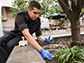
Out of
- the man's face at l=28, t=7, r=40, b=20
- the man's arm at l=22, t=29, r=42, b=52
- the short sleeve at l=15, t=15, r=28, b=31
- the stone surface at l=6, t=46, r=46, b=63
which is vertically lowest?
the stone surface at l=6, t=46, r=46, b=63

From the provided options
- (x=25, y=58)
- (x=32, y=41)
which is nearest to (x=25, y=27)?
(x=32, y=41)

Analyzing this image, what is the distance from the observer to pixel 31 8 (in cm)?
179

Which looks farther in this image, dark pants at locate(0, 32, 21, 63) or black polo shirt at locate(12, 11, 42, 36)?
black polo shirt at locate(12, 11, 42, 36)

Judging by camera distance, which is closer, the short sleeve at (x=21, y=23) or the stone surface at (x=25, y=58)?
the stone surface at (x=25, y=58)

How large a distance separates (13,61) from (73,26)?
7.49 feet

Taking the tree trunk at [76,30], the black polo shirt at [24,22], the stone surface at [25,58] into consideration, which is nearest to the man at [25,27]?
the black polo shirt at [24,22]

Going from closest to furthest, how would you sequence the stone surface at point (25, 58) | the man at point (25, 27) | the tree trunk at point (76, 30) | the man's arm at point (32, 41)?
the stone surface at point (25, 58) < the man's arm at point (32, 41) < the man at point (25, 27) < the tree trunk at point (76, 30)

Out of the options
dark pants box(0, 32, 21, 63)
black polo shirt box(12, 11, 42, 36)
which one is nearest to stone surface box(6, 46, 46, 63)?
dark pants box(0, 32, 21, 63)

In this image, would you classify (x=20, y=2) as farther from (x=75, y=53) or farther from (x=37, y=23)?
(x=75, y=53)

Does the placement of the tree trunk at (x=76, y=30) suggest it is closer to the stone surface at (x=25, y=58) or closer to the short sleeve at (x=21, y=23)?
the short sleeve at (x=21, y=23)

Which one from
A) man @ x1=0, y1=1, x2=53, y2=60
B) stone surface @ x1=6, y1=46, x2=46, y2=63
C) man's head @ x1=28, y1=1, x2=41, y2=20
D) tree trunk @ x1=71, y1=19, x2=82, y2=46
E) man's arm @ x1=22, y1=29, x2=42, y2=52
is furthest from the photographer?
tree trunk @ x1=71, y1=19, x2=82, y2=46

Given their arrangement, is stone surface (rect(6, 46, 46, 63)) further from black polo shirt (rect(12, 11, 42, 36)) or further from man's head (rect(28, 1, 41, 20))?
man's head (rect(28, 1, 41, 20))

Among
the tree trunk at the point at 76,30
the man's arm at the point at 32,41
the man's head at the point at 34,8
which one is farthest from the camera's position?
the tree trunk at the point at 76,30

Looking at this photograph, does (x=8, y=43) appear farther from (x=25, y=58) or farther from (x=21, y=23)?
(x=25, y=58)
